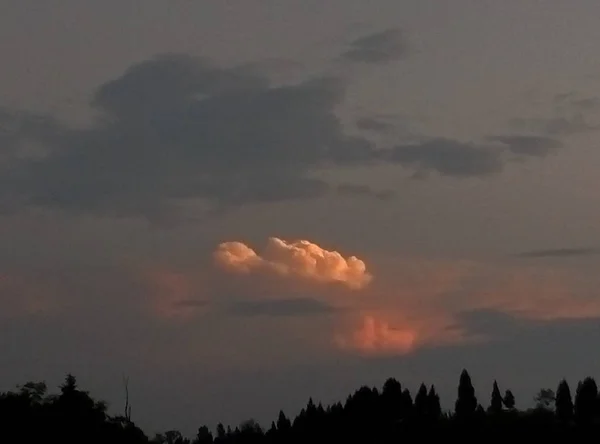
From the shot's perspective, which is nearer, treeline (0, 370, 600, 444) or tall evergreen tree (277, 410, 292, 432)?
treeline (0, 370, 600, 444)

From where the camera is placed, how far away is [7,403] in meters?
97.3

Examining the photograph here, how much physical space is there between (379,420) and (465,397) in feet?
31.4

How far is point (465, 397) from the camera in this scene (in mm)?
118812

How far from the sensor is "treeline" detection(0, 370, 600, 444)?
312ft

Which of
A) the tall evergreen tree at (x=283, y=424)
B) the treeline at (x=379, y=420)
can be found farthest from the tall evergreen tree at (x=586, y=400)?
the tall evergreen tree at (x=283, y=424)

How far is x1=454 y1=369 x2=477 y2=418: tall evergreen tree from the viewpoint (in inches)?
4594

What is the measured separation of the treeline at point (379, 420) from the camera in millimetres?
95125

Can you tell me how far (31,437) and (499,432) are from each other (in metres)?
35.1

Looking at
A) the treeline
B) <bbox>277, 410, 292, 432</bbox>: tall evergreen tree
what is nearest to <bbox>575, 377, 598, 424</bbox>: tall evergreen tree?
the treeline

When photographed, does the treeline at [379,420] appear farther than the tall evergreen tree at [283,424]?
No

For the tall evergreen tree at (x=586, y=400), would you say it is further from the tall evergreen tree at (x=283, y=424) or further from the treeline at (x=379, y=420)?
the tall evergreen tree at (x=283, y=424)

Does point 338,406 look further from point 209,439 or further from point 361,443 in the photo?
point 209,439

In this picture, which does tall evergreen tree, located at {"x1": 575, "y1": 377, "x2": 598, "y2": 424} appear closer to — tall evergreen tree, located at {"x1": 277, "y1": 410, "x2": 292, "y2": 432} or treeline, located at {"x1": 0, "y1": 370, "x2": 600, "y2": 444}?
treeline, located at {"x1": 0, "y1": 370, "x2": 600, "y2": 444}

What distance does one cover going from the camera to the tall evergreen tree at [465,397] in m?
117
